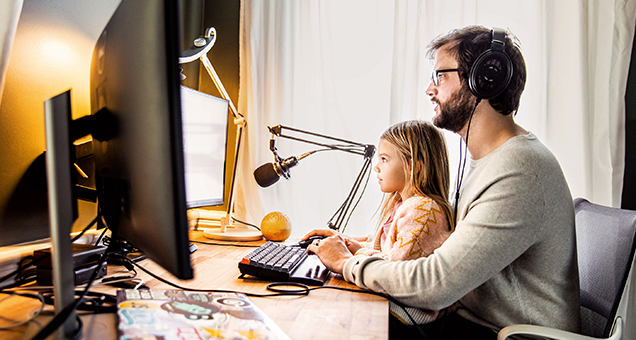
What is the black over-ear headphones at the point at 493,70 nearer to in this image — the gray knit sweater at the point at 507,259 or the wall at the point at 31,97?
the gray knit sweater at the point at 507,259

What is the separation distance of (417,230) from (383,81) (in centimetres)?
105

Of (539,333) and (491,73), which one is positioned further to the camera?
(491,73)

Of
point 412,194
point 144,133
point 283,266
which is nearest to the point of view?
point 144,133

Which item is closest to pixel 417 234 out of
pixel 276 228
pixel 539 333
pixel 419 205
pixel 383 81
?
pixel 419 205

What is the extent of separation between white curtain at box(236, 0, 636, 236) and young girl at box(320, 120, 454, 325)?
0.49 metres

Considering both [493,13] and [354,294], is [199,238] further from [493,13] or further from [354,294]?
[493,13]

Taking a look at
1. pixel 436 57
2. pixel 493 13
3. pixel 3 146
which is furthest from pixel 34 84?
pixel 493 13

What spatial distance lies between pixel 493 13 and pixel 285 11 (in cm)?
101

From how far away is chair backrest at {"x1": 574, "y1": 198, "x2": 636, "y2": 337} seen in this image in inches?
33.7

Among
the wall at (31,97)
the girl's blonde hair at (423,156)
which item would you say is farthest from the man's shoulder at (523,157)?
the wall at (31,97)

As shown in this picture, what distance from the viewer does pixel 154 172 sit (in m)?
0.42

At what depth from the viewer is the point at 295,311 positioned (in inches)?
28.7

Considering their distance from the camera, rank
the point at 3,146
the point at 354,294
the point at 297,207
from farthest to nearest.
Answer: the point at 297,207, the point at 3,146, the point at 354,294

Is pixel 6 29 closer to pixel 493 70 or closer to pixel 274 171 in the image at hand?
pixel 274 171
